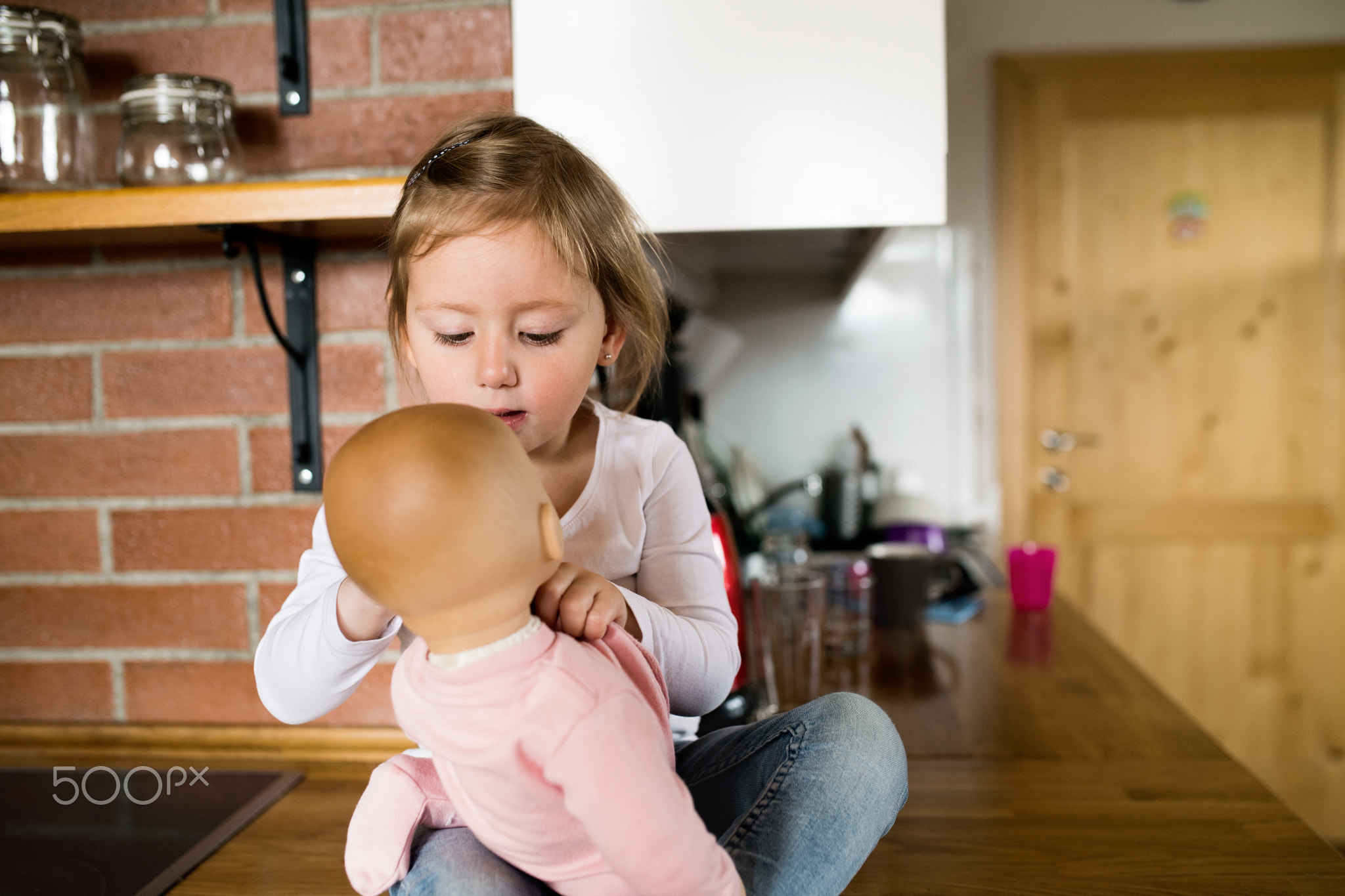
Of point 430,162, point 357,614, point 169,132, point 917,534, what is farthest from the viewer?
point 917,534

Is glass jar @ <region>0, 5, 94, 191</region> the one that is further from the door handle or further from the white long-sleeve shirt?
the door handle

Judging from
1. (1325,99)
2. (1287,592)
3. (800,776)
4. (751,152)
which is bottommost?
(1287,592)

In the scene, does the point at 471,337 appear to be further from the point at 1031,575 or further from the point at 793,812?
the point at 1031,575

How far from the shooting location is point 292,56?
956 mm

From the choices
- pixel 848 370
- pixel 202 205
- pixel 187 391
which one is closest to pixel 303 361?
pixel 187 391

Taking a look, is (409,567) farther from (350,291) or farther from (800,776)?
(350,291)

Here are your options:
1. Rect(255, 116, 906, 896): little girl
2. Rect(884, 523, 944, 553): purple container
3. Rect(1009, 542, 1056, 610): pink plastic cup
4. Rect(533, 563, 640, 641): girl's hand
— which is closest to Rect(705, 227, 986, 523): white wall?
Rect(884, 523, 944, 553): purple container

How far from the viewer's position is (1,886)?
0.75 m

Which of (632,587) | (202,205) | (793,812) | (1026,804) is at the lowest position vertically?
(1026,804)

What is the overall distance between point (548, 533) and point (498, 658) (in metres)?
0.07

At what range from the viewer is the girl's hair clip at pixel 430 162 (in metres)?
0.73

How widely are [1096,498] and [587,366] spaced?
231 cm

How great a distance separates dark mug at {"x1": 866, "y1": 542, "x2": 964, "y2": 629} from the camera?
1512 mm

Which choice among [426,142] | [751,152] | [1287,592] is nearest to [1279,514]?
[1287,592]
